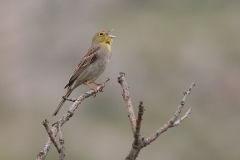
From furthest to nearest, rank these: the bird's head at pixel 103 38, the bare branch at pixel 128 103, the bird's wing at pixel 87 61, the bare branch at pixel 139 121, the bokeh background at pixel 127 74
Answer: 1. the bokeh background at pixel 127 74
2. the bird's head at pixel 103 38
3. the bird's wing at pixel 87 61
4. the bare branch at pixel 128 103
5. the bare branch at pixel 139 121

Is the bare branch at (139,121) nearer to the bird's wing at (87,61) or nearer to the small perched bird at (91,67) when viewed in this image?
the small perched bird at (91,67)

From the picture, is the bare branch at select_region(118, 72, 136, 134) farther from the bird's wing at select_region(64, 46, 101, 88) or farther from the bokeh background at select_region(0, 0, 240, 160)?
the bokeh background at select_region(0, 0, 240, 160)

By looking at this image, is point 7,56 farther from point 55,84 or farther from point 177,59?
point 177,59

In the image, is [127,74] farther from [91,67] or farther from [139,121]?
[139,121]

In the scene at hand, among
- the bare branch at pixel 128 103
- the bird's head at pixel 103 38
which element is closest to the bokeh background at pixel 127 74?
the bird's head at pixel 103 38

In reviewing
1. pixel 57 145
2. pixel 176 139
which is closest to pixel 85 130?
pixel 176 139

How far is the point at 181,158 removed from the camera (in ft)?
151

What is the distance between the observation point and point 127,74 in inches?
2215

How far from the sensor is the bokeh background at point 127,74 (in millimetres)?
46875

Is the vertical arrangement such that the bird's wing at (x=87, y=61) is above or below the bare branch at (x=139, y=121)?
above

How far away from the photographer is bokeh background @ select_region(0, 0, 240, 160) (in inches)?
1845

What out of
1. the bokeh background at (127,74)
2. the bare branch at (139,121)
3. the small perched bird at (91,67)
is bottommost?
the bare branch at (139,121)

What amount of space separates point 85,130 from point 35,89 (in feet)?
24.4

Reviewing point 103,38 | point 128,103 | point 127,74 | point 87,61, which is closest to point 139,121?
point 128,103
